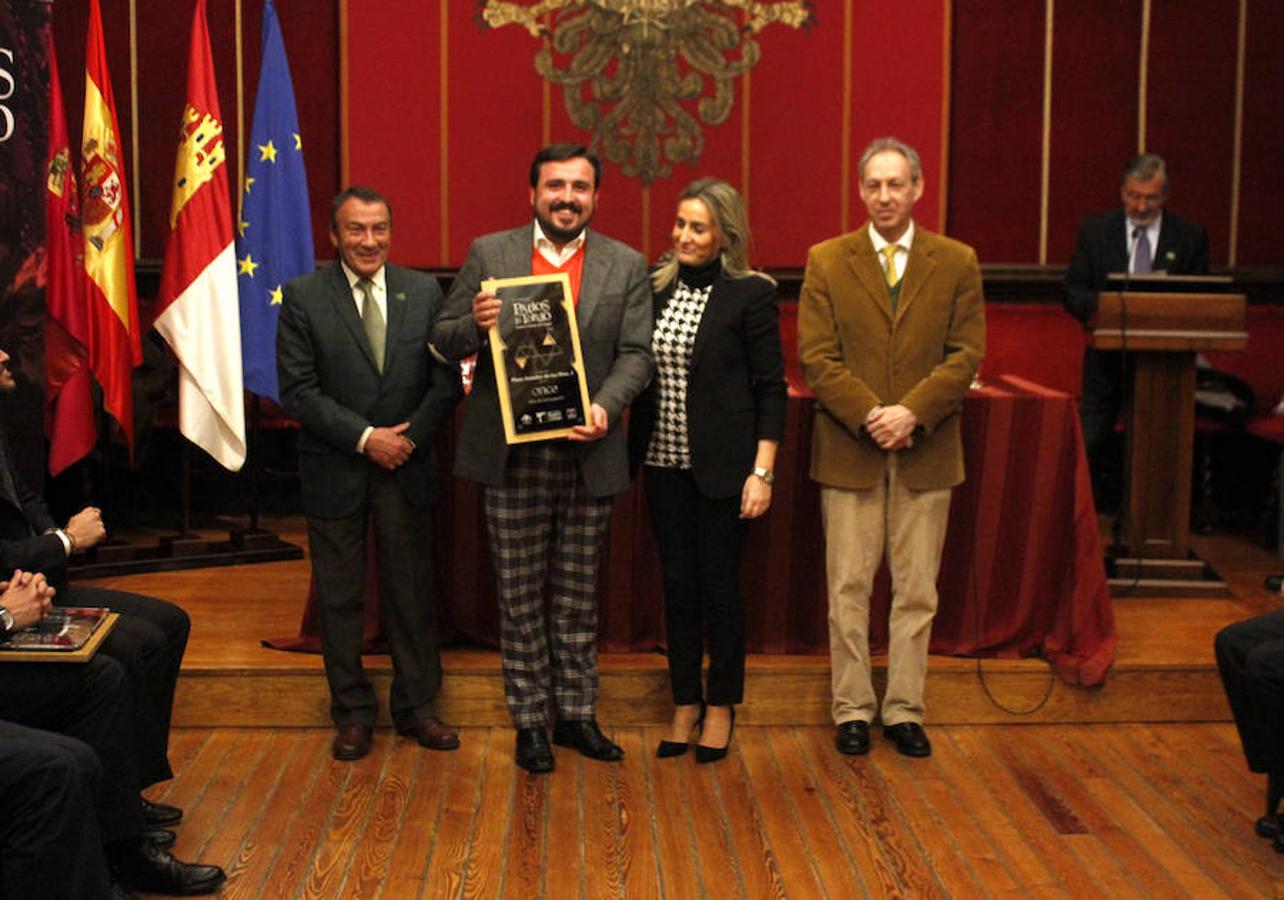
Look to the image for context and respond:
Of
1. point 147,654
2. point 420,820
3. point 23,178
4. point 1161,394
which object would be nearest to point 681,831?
point 420,820

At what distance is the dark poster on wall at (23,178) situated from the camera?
179 inches

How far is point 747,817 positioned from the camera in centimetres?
441

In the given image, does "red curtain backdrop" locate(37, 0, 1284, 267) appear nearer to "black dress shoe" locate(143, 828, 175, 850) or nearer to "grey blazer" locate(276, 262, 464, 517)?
"grey blazer" locate(276, 262, 464, 517)

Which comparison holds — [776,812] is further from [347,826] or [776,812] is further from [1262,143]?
[1262,143]

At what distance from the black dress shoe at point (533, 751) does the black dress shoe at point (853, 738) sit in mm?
834

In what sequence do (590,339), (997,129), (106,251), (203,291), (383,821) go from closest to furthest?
(383,821) < (590,339) < (106,251) < (203,291) < (997,129)

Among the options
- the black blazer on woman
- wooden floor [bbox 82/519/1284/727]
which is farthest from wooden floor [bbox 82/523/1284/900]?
the black blazer on woman

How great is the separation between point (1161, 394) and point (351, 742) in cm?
301

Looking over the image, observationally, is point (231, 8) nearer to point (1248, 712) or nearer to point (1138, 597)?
point (1138, 597)

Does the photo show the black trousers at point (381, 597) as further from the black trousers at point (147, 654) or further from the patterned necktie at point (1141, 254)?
the patterned necktie at point (1141, 254)

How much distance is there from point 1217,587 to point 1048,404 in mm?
1276

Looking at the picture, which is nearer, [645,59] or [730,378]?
[730,378]

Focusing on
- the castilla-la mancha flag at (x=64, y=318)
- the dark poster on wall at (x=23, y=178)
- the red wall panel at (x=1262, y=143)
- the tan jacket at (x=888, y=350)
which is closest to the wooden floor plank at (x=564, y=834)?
the tan jacket at (x=888, y=350)

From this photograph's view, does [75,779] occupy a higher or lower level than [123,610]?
lower
